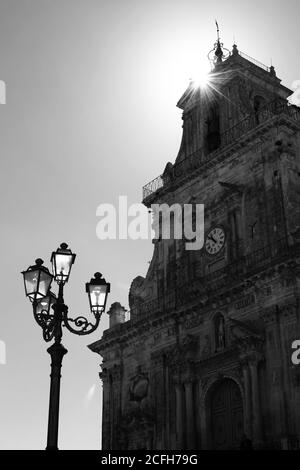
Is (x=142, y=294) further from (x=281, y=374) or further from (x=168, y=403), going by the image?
(x=281, y=374)

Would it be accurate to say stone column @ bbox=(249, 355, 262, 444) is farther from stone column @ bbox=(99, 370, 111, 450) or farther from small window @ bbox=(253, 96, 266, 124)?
small window @ bbox=(253, 96, 266, 124)

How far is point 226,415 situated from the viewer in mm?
26781

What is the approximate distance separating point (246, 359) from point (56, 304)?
1357 centimetres

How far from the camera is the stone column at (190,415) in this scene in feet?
88.7

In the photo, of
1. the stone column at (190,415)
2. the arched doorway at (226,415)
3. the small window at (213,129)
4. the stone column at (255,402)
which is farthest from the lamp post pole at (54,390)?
the small window at (213,129)

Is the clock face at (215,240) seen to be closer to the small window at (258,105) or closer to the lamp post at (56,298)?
the small window at (258,105)

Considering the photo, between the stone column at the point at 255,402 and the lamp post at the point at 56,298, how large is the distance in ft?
41.0

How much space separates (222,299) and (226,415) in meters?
4.33

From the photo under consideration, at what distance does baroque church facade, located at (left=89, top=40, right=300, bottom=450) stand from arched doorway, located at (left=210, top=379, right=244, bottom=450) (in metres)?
0.04

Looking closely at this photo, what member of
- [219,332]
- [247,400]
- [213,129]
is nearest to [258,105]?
[213,129]

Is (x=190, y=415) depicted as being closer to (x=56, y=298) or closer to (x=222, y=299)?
(x=222, y=299)

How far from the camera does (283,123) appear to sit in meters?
28.5

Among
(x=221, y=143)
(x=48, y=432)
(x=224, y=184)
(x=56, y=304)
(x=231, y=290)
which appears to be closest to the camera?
(x=48, y=432)
